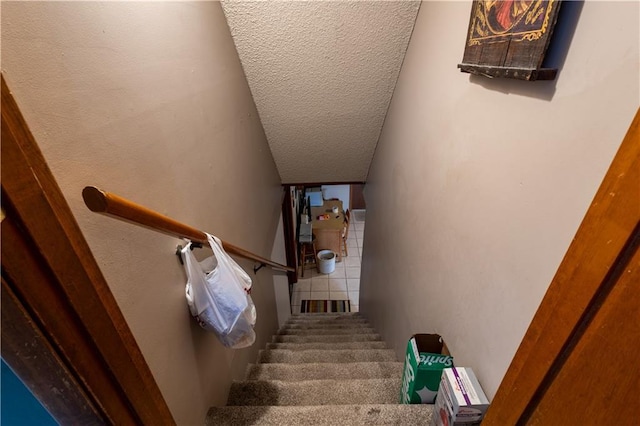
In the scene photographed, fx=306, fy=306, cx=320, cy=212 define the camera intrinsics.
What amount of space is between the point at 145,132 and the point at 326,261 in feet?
14.5

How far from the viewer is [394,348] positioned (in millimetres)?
2055

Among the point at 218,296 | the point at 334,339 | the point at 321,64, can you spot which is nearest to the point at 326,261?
the point at 334,339

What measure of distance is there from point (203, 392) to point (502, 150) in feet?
4.28

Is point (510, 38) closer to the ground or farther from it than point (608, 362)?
farther from it

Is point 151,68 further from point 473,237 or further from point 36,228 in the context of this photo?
point 473,237

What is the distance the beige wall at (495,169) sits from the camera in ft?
1.71

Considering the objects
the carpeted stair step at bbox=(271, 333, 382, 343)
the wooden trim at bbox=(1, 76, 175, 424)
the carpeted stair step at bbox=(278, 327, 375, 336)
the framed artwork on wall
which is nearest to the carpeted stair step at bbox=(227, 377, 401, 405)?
the wooden trim at bbox=(1, 76, 175, 424)

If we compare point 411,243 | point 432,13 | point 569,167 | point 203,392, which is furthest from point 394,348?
point 432,13

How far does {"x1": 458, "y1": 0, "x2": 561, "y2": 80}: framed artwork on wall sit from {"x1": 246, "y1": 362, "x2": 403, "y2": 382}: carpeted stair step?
1.53 m

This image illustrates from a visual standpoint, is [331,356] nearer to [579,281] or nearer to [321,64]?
[579,281]

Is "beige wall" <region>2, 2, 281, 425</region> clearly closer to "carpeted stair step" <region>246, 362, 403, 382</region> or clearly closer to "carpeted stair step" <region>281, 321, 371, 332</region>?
"carpeted stair step" <region>246, 362, 403, 382</region>

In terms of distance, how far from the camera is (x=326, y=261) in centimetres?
509

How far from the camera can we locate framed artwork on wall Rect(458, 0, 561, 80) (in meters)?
0.61

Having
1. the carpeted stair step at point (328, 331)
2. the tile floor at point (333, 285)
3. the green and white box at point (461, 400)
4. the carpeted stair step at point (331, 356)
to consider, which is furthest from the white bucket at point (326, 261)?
the green and white box at point (461, 400)
